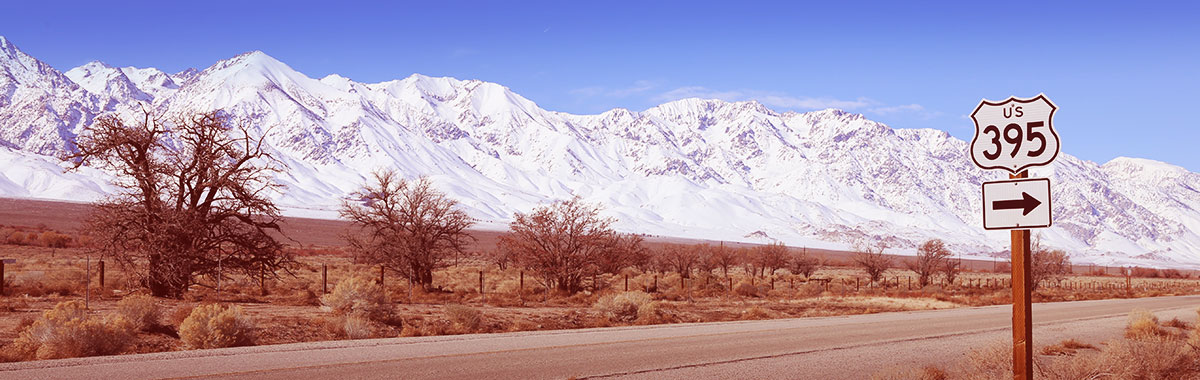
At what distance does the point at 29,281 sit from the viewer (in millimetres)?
31391

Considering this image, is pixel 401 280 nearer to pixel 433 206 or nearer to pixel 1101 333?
pixel 433 206

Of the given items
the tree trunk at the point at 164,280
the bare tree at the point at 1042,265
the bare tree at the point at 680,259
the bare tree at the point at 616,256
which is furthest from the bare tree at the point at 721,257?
the tree trunk at the point at 164,280

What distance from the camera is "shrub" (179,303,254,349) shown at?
14.9 meters

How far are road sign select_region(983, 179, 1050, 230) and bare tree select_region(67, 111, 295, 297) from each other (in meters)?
21.9

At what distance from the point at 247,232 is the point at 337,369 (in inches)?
709

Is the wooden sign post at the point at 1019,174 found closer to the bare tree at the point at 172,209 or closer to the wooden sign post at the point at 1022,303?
the wooden sign post at the point at 1022,303

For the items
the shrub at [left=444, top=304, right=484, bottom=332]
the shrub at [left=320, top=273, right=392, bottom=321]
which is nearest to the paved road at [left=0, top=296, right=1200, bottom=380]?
the shrub at [left=444, top=304, right=484, bottom=332]

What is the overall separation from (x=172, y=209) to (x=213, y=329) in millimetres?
13181

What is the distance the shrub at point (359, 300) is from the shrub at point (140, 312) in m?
4.61

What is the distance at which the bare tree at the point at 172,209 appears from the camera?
26125 millimetres

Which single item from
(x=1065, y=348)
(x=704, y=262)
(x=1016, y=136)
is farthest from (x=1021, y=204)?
(x=704, y=262)

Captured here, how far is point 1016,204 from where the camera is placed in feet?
23.0

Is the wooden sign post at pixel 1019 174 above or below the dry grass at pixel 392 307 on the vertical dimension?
above

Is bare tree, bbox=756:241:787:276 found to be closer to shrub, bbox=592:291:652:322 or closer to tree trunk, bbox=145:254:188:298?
shrub, bbox=592:291:652:322
